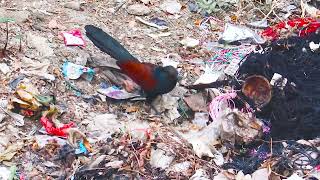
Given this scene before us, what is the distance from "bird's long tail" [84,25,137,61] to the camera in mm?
4445

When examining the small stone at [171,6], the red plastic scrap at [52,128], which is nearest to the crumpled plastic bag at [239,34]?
the small stone at [171,6]

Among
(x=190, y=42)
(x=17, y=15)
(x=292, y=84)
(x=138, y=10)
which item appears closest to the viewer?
(x=292, y=84)

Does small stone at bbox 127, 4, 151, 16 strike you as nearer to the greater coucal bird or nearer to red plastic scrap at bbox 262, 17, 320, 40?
the greater coucal bird

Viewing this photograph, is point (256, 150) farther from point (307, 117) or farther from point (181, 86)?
point (181, 86)

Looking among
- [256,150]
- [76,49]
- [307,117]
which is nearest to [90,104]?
[76,49]

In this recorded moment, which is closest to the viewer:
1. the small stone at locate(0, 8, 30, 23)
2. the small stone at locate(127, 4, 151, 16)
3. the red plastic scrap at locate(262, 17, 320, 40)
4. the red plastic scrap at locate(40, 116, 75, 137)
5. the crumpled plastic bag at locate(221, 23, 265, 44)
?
the red plastic scrap at locate(40, 116, 75, 137)

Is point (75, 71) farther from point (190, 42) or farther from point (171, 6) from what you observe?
point (171, 6)

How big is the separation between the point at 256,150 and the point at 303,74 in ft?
2.98

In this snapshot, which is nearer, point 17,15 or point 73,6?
point 17,15

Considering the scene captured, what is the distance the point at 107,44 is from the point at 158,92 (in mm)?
572

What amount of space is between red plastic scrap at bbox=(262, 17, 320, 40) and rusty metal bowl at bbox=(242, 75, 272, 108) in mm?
914

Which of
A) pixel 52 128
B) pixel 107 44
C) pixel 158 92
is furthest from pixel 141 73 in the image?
pixel 52 128

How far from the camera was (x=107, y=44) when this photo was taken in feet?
14.8

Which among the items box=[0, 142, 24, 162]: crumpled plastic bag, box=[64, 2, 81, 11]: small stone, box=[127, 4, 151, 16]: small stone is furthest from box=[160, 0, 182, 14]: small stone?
box=[0, 142, 24, 162]: crumpled plastic bag
